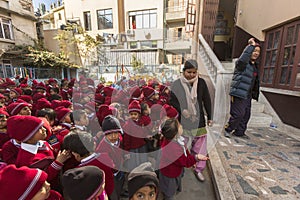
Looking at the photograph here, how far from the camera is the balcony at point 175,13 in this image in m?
16.7

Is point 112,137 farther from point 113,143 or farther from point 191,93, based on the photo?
point 191,93

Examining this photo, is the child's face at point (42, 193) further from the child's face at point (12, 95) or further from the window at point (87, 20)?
the window at point (87, 20)

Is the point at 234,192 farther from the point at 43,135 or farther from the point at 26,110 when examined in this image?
the point at 26,110

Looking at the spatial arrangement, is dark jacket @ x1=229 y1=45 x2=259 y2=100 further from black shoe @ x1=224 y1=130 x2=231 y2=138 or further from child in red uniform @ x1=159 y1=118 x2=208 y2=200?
child in red uniform @ x1=159 y1=118 x2=208 y2=200

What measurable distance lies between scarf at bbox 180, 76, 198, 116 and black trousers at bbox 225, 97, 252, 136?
5.23 ft

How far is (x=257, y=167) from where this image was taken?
99.1 inches

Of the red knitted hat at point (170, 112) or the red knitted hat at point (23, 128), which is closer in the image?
the red knitted hat at point (23, 128)

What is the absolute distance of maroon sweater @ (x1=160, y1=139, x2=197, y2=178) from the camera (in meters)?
1.76

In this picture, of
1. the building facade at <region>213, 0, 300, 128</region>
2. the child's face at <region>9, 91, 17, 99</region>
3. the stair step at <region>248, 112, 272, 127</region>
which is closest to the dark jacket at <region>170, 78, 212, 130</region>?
the stair step at <region>248, 112, 272, 127</region>

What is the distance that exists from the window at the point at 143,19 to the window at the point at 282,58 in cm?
1474

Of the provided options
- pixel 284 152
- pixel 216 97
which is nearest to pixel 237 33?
pixel 216 97

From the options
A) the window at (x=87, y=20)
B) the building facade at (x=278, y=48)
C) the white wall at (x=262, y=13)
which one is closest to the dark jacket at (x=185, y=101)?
the building facade at (x=278, y=48)

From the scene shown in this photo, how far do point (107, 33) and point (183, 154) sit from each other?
19.6 m

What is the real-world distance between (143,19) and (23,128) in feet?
61.4
